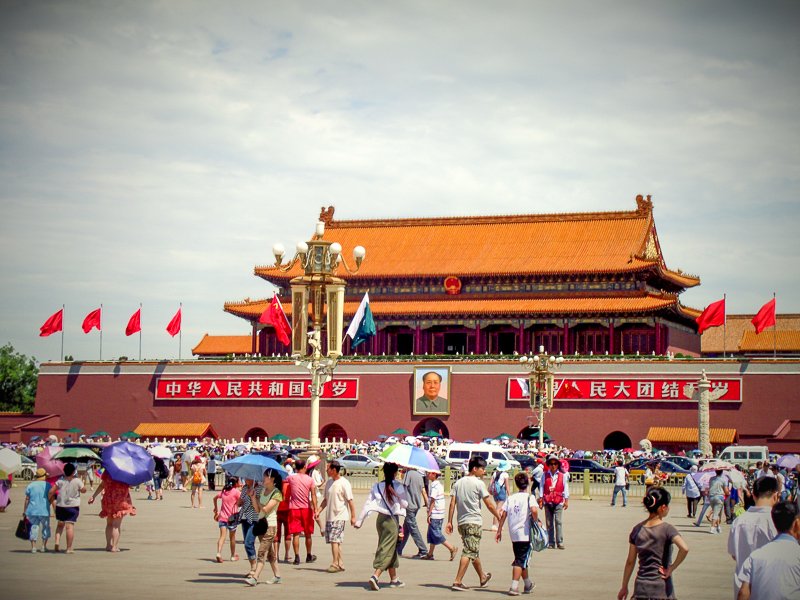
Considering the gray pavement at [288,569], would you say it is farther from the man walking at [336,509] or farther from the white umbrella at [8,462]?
the white umbrella at [8,462]

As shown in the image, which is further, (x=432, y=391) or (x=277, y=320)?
(x=277, y=320)

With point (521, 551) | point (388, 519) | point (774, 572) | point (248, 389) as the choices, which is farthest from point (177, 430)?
point (774, 572)

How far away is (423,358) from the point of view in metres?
56.9

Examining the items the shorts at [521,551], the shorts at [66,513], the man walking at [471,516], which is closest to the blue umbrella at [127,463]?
the shorts at [66,513]

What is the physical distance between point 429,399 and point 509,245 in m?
10.2

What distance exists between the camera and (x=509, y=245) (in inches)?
2409

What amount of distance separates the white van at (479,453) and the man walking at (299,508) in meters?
22.7

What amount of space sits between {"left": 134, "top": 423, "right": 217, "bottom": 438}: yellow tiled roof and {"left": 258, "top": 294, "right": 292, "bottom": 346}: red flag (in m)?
5.76

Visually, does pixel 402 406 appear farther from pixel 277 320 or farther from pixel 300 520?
pixel 300 520

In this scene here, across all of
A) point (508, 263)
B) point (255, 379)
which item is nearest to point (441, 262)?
point (508, 263)

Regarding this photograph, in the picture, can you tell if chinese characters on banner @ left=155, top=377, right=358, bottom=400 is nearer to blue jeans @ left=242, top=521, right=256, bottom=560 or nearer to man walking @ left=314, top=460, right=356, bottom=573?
man walking @ left=314, top=460, right=356, bottom=573

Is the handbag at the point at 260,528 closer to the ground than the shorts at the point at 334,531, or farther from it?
farther from it

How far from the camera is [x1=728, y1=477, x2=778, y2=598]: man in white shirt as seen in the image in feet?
36.2

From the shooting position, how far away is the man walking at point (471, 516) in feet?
50.2
